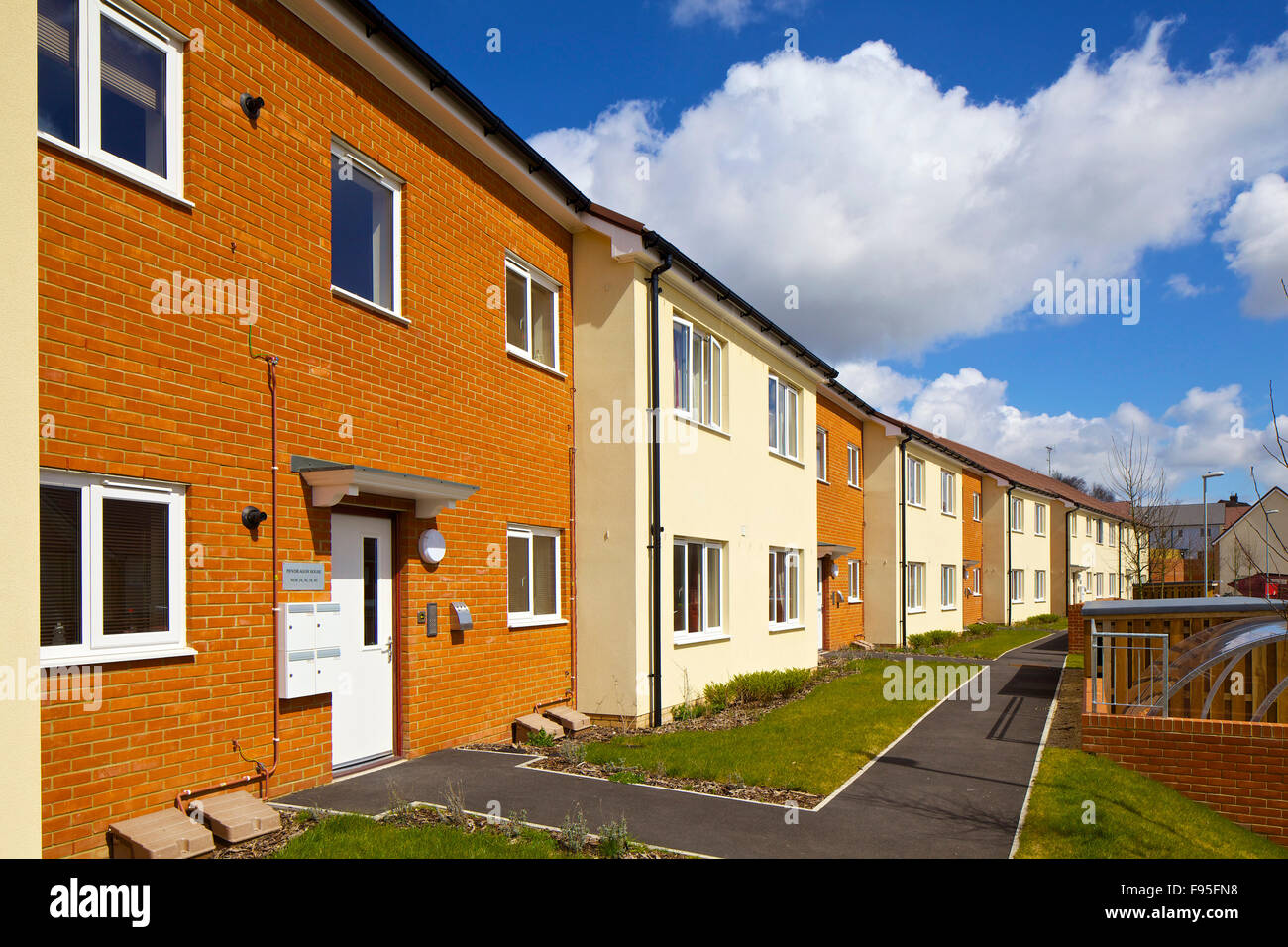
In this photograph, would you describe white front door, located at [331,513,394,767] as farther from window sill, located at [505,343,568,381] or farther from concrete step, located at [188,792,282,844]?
window sill, located at [505,343,568,381]

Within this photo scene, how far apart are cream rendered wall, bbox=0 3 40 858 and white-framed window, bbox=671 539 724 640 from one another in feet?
29.8

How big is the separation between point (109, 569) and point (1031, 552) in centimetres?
4051

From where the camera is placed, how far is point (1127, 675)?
32.7ft

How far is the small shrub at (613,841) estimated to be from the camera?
5969mm

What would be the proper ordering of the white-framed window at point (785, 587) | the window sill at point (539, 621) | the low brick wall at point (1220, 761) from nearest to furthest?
the low brick wall at point (1220, 761)
the window sill at point (539, 621)
the white-framed window at point (785, 587)

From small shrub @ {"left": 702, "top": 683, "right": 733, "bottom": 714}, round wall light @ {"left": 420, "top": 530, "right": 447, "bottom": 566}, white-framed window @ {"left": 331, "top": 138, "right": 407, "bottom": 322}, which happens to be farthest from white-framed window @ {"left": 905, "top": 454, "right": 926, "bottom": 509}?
white-framed window @ {"left": 331, "top": 138, "right": 407, "bottom": 322}

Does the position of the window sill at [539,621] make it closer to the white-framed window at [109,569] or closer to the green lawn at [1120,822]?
the white-framed window at [109,569]

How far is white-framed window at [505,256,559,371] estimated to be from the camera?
10.9 metres

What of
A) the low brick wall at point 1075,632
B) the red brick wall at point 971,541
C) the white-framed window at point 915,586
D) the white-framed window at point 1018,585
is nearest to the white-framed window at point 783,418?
the white-framed window at point 915,586

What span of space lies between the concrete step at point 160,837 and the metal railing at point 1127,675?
8.85m

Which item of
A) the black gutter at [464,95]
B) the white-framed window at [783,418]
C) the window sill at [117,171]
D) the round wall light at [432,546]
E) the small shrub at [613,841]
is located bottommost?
the small shrub at [613,841]

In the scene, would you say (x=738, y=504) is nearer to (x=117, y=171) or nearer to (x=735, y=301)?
(x=735, y=301)

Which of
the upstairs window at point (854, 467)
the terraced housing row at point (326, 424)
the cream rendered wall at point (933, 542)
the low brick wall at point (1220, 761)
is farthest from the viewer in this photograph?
the cream rendered wall at point (933, 542)
